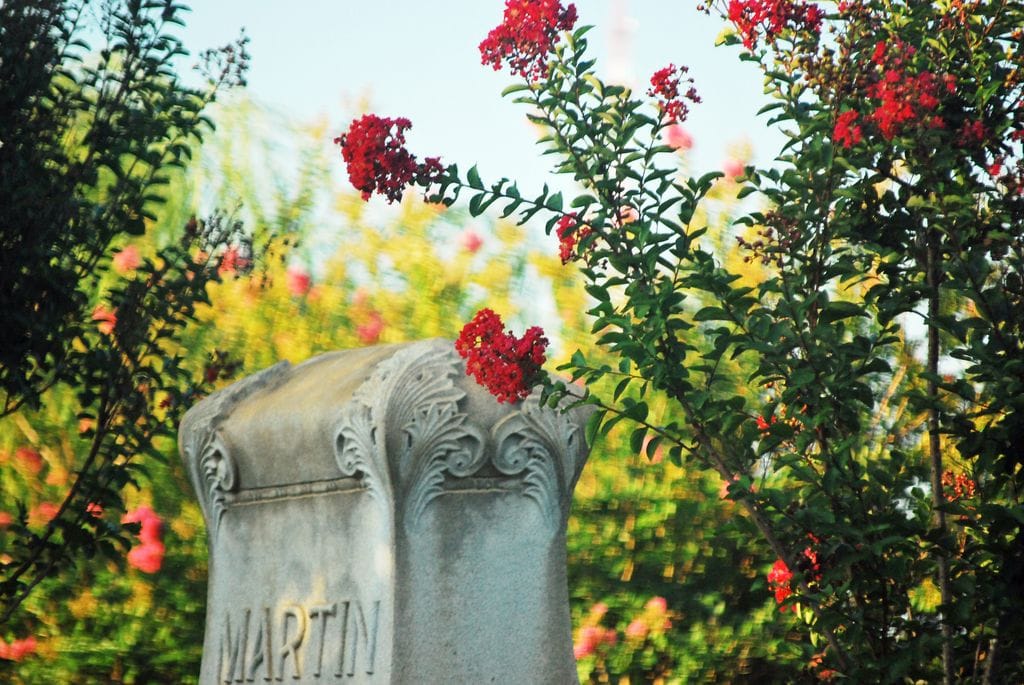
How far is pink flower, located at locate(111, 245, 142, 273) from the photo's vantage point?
856 cm

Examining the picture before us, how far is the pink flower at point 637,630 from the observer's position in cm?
758

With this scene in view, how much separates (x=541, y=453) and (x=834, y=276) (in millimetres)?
1070

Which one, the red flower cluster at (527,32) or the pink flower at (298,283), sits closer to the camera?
the red flower cluster at (527,32)

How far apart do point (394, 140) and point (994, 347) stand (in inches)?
66.1

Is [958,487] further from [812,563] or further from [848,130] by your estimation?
[848,130]

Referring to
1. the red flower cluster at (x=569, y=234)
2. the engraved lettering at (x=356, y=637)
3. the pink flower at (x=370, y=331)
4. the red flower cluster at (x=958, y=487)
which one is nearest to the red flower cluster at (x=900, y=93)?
the red flower cluster at (x=569, y=234)

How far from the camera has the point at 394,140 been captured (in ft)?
11.7

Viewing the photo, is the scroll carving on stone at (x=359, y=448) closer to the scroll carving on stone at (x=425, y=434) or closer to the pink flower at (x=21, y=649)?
the scroll carving on stone at (x=425, y=434)

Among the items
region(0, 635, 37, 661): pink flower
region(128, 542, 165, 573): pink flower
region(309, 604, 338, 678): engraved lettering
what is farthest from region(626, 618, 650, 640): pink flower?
region(309, 604, 338, 678): engraved lettering

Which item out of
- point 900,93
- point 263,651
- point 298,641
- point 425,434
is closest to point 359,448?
point 425,434

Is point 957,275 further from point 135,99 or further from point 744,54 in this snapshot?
point 135,99

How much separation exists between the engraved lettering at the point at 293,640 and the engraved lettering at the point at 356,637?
22cm

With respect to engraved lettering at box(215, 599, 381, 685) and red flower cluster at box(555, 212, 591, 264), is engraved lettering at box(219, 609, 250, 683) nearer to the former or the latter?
engraved lettering at box(215, 599, 381, 685)

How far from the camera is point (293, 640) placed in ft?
14.3
